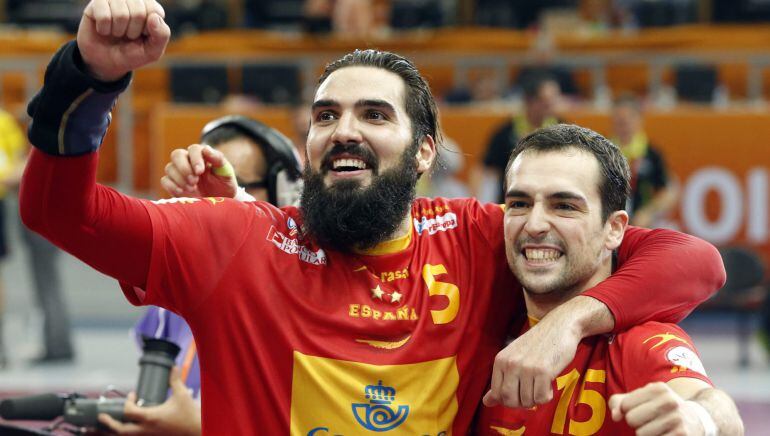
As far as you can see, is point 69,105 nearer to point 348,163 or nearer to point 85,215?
point 85,215

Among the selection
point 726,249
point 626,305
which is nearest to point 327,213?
point 626,305

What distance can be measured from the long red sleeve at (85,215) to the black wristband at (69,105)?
0.03 m

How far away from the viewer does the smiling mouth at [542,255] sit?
3.00 meters

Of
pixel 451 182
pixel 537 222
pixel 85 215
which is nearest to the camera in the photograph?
pixel 85 215

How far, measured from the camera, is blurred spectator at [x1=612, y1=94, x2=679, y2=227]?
338 inches

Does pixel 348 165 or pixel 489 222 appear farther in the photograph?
pixel 489 222

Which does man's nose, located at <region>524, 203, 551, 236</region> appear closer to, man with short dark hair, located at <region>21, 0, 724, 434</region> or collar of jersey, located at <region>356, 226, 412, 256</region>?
man with short dark hair, located at <region>21, 0, 724, 434</region>

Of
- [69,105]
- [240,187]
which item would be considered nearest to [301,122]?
[240,187]

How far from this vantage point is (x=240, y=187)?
142 inches

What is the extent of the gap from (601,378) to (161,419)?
1329 millimetres

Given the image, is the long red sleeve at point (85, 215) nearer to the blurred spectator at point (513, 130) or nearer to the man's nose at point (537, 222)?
the man's nose at point (537, 222)

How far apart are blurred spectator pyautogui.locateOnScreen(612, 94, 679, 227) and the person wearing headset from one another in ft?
Result: 16.6

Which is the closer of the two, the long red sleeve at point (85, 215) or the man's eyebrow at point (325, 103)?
the long red sleeve at point (85, 215)

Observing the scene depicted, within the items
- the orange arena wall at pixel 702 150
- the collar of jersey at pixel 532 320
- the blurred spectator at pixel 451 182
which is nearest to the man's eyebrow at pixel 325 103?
the collar of jersey at pixel 532 320
